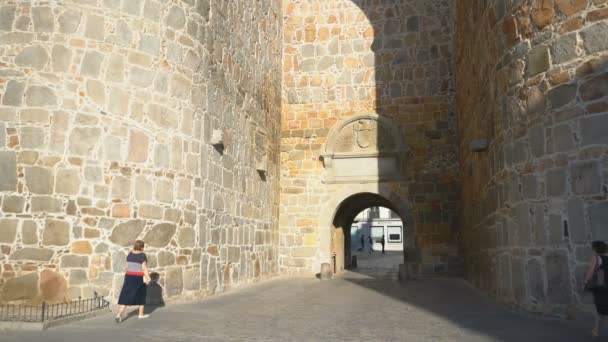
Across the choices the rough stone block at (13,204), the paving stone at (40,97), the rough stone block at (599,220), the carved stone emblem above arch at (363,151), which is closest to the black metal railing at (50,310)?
the rough stone block at (13,204)

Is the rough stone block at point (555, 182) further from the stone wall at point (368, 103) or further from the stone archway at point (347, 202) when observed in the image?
the stone archway at point (347, 202)

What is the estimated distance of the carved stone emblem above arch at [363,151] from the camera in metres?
11.8

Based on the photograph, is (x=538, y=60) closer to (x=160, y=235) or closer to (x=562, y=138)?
(x=562, y=138)

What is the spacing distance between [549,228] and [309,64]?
8.35m

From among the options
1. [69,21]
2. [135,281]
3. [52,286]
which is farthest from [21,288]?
[69,21]

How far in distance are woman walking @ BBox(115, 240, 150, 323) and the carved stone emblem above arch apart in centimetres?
691

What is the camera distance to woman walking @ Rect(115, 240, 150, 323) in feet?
17.9

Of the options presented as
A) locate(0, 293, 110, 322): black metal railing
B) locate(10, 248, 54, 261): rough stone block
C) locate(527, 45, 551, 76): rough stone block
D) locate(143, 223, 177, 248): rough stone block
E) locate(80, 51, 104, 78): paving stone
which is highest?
locate(80, 51, 104, 78): paving stone

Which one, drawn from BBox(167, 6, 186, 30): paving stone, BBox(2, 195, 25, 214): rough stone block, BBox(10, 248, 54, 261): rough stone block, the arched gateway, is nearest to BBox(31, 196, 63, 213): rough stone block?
BBox(2, 195, 25, 214): rough stone block

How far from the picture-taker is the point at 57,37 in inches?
247

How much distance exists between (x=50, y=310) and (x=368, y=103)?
8.65 meters

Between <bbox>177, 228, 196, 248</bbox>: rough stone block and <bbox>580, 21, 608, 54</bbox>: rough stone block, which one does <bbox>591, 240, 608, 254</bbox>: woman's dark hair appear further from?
<bbox>177, 228, 196, 248</bbox>: rough stone block

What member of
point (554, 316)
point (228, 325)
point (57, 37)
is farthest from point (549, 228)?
point (57, 37)

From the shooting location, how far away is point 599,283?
14.4ft
